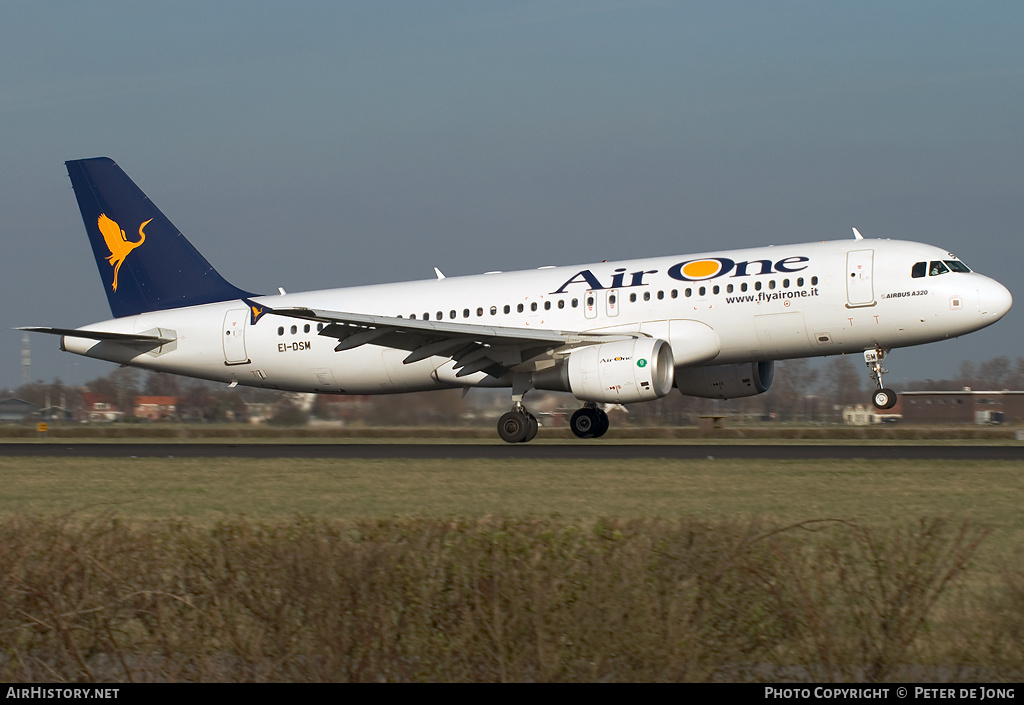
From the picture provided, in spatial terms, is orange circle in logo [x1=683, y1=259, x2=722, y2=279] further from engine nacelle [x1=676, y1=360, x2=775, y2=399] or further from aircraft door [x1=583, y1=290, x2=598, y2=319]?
engine nacelle [x1=676, y1=360, x2=775, y2=399]

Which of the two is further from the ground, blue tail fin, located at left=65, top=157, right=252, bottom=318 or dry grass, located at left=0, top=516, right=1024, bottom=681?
blue tail fin, located at left=65, top=157, right=252, bottom=318

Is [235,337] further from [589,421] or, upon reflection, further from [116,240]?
[589,421]

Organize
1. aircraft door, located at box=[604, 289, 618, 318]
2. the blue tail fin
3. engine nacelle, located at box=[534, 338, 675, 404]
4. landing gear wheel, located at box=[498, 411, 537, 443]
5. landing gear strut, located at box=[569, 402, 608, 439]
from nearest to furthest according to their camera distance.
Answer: engine nacelle, located at box=[534, 338, 675, 404] < aircraft door, located at box=[604, 289, 618, 318] < landing gear wheel, located at box=[498, 411, 537, 443] < landing gear strut, located at box=[569, 402, 608, 439] < the blue tail fin

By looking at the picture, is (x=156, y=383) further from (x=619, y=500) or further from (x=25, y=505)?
(x=619, y=500)

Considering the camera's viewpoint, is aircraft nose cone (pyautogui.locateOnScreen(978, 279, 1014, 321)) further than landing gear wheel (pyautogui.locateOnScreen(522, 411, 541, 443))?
No

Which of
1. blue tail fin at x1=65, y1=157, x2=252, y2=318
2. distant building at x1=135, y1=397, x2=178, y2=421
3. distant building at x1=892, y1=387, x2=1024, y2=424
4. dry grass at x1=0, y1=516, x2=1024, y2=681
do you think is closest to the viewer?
dry grass at x1=0, y1=516, x2=1024, y2=681

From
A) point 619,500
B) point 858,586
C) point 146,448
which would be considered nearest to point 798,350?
point 619,500

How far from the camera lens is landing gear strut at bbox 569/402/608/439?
100 ft

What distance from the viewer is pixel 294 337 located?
103ft

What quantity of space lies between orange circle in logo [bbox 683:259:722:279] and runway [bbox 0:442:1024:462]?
419 centimetres

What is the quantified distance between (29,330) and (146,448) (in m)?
4.26

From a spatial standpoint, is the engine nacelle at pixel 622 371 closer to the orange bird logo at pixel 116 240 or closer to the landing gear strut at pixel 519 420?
the landing gear strut at pixel 519 420

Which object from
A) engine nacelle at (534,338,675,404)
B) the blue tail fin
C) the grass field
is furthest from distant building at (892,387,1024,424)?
the grass field
